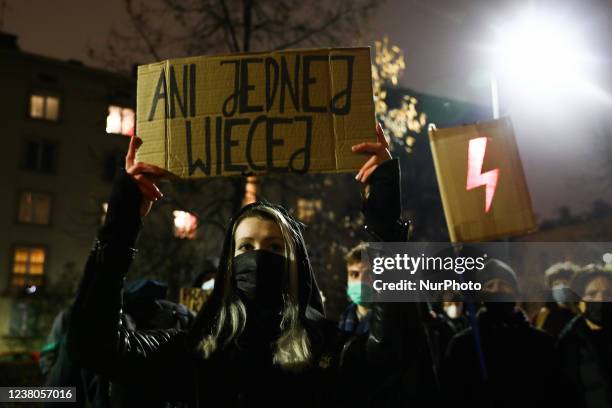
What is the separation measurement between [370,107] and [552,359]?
112 inches

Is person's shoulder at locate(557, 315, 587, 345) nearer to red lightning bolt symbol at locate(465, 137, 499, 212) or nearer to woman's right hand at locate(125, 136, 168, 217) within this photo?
red lightning bolt symbol at locate(465, 137, 499, 212)

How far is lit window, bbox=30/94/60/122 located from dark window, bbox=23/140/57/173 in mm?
1514

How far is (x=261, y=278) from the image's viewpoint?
8.98 ft

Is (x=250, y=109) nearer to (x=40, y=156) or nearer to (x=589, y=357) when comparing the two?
(x=589, y=357)

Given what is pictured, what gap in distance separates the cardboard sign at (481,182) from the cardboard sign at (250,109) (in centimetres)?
198

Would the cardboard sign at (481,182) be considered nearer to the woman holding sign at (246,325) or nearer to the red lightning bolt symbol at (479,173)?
the red lightning bolt symbol at (479,173)

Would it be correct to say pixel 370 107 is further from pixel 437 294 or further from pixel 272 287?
pixel 437 294

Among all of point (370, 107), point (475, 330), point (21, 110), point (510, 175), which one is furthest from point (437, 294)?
point (21, 110)

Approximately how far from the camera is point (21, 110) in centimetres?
3694

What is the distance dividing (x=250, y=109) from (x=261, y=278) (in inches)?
44.3

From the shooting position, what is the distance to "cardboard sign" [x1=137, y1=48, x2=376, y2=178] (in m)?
3.40

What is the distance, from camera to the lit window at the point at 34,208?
1437 inches

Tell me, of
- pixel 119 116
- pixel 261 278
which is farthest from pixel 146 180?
pixel 119 116

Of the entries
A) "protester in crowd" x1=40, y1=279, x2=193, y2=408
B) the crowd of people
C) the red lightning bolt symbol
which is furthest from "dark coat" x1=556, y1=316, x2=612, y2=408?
"protester in crowd" x1=40, y1=279, x2=193, y2=408
